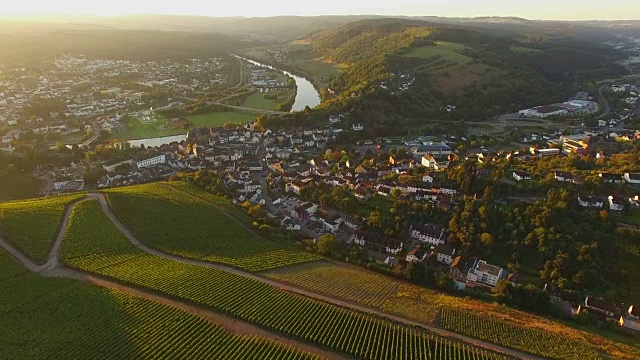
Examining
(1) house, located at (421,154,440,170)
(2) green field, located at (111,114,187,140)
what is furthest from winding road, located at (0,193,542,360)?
(2) green field, located at (111,114,187,140)

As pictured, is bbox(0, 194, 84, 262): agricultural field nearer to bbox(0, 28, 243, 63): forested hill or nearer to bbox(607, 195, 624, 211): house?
bbox(607, 195, 624, 211): house

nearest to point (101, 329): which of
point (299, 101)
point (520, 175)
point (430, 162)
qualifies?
point (430, 162)

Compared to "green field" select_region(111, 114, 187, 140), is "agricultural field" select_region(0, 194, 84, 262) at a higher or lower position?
higher

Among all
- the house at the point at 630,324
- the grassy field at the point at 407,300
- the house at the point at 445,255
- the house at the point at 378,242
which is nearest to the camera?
the grassy field at the point at 407,300

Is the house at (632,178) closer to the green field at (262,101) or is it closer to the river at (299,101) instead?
the river at (299,101)

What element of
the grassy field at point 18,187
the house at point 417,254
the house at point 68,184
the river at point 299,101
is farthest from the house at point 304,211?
the river at point 299,101

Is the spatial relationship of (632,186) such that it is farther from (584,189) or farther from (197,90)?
(197,90)
